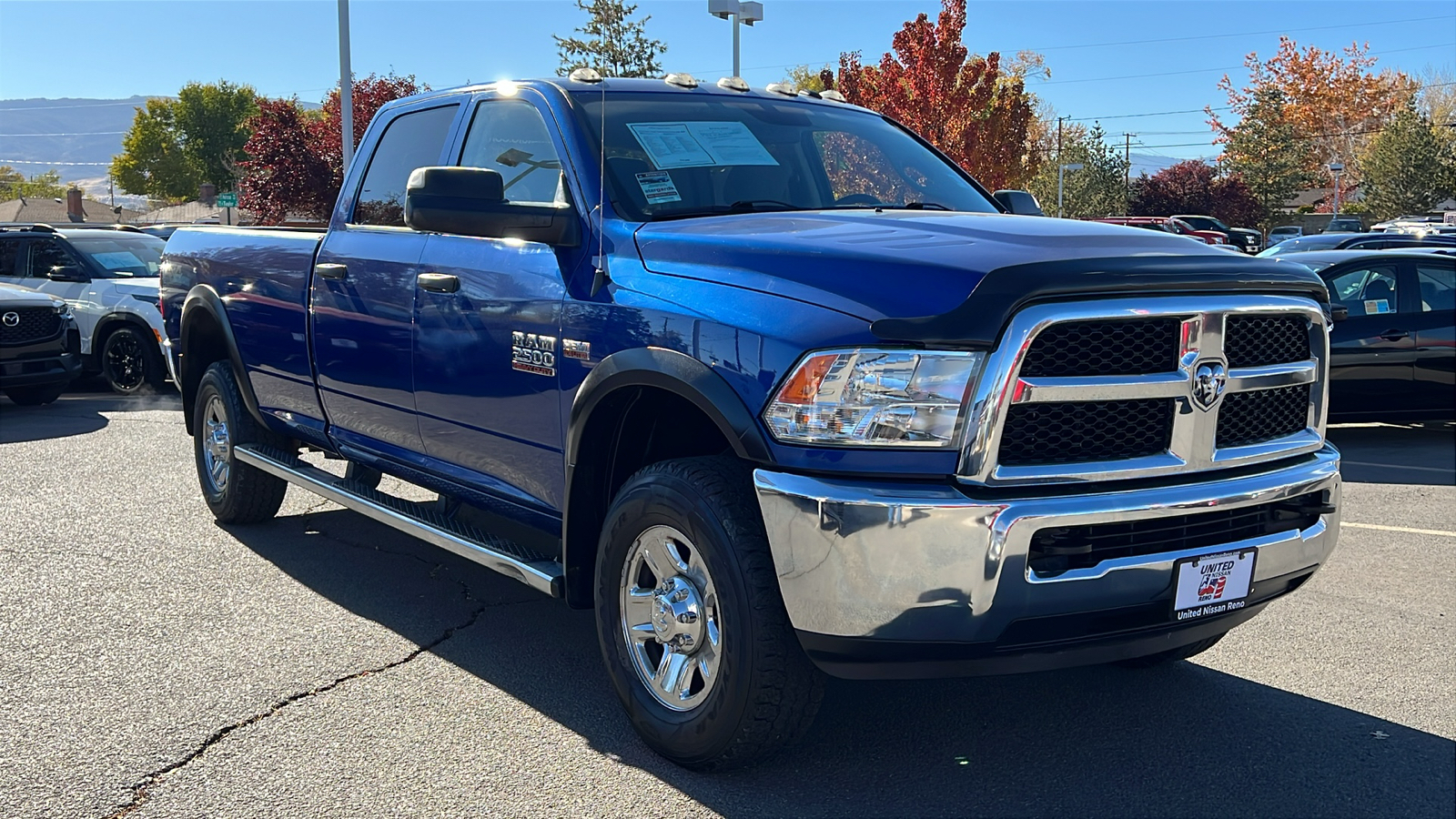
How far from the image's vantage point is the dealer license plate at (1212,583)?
3305mm

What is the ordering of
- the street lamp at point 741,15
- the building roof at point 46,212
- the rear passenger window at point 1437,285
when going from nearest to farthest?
the rear passenger window at point 1437,285, the street lamp at point 741,15, the building roof at point 46,212

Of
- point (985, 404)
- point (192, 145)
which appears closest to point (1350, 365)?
point (985, 404)

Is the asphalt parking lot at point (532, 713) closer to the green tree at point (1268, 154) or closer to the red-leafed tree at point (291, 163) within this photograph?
the red-leafed tree at point (291, 163)

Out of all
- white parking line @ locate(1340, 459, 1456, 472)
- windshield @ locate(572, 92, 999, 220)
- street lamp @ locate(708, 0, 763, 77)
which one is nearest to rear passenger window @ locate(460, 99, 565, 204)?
windshield @ locate(572, 92, 999, 220)

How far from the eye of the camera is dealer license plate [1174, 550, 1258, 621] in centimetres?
A: 330

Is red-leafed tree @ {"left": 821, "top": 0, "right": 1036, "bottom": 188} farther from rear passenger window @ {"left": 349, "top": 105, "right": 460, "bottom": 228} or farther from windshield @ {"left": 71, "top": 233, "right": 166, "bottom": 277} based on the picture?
rear passenger window @ {"left": 349, "top": 105, "right": 460, "bottom": 228}

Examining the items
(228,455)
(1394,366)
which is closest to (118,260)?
(228,455)

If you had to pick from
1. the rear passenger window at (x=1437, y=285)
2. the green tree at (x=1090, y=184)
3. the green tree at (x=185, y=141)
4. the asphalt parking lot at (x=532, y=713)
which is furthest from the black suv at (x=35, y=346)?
the green tree at (x=185, y=141)

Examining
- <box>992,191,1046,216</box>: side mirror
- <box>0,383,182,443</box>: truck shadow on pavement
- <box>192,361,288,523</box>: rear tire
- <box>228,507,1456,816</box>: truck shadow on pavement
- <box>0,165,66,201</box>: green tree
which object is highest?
<box>0,165,66,201</box>: green tree

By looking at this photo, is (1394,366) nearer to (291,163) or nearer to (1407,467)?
(1407,467)

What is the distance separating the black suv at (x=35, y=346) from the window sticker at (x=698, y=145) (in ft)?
31.7

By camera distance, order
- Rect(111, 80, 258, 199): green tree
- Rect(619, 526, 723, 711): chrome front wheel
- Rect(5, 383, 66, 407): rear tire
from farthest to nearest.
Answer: Rect(111, 80, 258, 199): green tree < Rect(5, 383, 66, 407): rear tire < Rect(619, 526, 723, 711): chrome front wheel

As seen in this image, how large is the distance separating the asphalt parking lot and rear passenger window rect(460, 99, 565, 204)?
165cm

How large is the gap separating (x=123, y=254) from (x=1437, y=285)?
12.8 m
